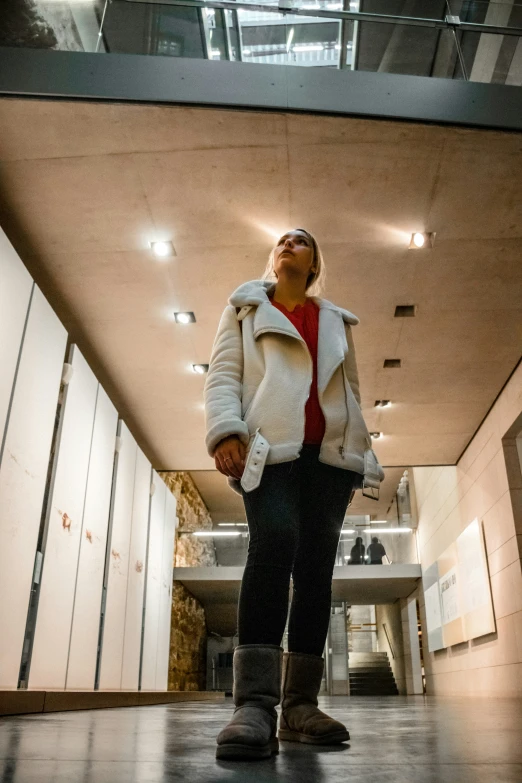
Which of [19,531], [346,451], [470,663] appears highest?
[19,531]

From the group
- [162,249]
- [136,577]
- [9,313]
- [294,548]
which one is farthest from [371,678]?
[294,548]

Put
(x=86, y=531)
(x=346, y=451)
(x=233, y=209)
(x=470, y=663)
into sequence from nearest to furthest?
(x=346, y=451) → (x=233, y=209) → (x=86, y=531) → (x=470, y=663)

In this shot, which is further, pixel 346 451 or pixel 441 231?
pixel 441 231

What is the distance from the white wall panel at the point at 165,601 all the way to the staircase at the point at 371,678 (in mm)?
8068

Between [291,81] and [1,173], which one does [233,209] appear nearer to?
[291,81]

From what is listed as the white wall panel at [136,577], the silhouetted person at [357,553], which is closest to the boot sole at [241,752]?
the white wall panel at [136,577]

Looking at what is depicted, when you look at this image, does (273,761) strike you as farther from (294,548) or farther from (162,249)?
(162,249)

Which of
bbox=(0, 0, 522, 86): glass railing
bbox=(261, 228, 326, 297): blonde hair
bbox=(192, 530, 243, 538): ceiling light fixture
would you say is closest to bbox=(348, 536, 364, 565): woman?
bbox=(192, 530, 243, 538): ceiling light fixture

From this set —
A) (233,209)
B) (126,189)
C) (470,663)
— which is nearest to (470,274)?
(233,209)

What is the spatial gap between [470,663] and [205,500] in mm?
7770

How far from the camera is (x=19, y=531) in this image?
14.0 ft

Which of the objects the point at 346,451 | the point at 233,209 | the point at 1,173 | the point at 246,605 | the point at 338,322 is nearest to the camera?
the point at 246,605

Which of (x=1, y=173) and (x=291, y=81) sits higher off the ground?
(x=291, y=81)

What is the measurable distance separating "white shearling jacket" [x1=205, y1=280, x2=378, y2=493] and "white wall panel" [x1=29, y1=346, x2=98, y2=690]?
3.69 m
